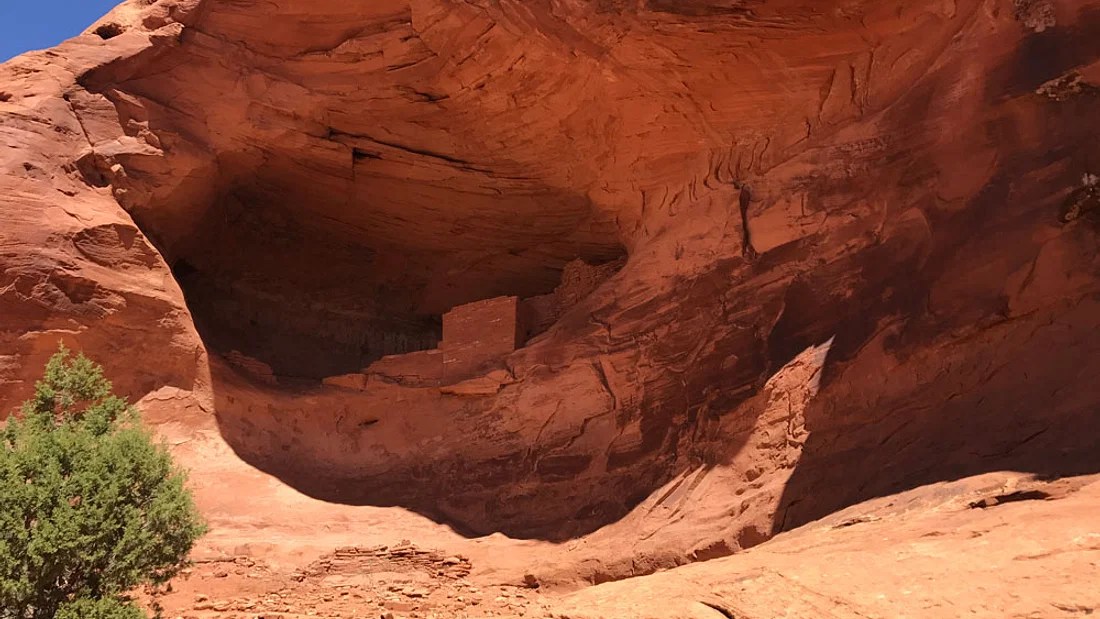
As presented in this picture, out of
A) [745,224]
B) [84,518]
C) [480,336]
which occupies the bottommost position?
[84,518]

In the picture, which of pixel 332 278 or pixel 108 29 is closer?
pixel 108 29

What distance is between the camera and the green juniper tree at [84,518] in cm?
745

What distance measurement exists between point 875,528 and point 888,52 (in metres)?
5.09

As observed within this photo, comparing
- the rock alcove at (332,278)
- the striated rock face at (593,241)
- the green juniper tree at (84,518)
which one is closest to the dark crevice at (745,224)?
the striated rock face at (593,241)

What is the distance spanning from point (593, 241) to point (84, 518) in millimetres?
7609

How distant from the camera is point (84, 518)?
7.74 metres

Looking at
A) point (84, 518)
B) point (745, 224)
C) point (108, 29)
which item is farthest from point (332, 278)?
point (84, 518)

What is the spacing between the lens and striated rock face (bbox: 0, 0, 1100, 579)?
851 centimetres

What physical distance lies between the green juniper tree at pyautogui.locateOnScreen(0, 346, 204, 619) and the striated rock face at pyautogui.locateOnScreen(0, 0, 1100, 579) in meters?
3.19

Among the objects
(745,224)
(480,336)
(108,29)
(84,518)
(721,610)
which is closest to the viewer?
(721,610)

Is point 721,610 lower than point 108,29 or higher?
lower

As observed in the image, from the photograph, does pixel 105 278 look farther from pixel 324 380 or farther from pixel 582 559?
pixel 582 559

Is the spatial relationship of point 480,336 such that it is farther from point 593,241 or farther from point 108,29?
point 108,29

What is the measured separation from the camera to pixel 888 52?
1029 cm
